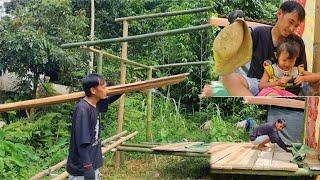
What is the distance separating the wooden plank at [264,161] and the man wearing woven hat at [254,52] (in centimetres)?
60

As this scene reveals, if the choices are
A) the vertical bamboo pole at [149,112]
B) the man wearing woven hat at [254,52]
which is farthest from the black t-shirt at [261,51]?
the vertical bamboo pole at [149,112]

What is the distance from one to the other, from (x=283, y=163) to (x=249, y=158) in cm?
13

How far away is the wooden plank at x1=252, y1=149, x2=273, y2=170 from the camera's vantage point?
1.62 m

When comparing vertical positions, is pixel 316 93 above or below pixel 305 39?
below

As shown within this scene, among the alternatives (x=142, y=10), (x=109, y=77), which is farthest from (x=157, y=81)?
(x=142, y=10)

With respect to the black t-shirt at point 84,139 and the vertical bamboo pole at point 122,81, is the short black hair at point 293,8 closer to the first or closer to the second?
the black t-shirt at point 84,139

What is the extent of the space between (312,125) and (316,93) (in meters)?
0.50

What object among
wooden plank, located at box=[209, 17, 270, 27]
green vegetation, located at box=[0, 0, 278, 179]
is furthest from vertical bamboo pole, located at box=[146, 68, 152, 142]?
wooden plank, located at box=[209, 17, 270, 27]

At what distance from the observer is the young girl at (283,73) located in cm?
103

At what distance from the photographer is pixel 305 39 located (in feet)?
3.50

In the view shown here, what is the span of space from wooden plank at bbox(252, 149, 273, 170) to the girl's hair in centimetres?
63

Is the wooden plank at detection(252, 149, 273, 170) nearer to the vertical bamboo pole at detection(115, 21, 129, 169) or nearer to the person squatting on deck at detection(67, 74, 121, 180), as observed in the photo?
the person squatting on deck at detection(67, 74, 121, 180)

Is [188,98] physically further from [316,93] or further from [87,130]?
[316,93]

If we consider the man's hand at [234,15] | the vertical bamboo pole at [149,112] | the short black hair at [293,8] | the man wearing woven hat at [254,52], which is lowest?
the vertical bamboo pole at [149,112]
